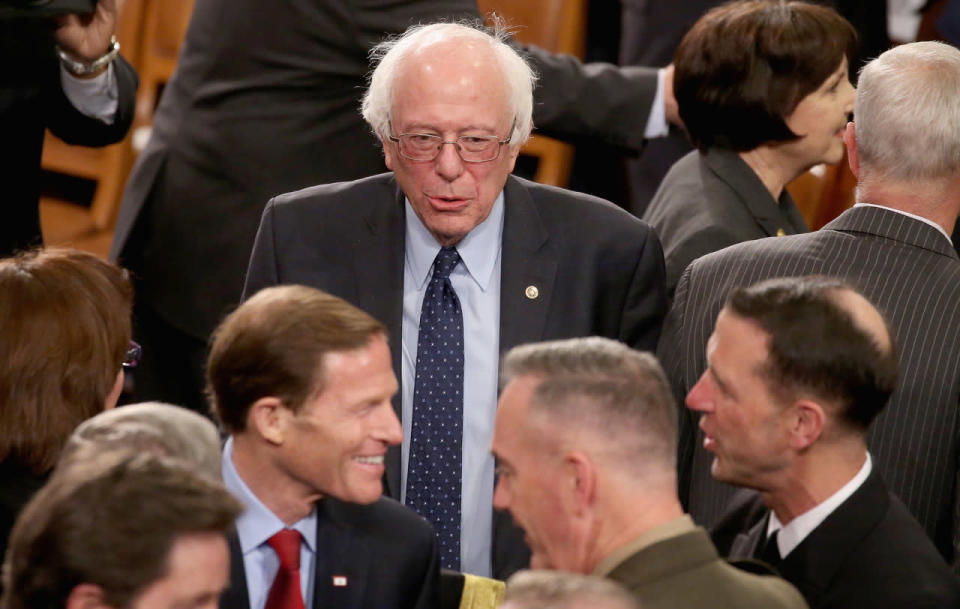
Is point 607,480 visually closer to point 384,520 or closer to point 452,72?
point 384,520

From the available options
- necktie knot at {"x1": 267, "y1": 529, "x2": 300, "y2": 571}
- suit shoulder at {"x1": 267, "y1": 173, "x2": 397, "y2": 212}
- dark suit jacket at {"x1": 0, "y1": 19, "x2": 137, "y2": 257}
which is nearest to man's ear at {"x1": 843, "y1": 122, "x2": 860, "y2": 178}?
suit shoulder at {"x1": 267, "y1": 173, "x2": 397, "y2": 212}

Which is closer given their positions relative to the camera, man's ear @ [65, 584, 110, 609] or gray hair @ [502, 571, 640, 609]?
gray hair @ [502, 571, 640, 609]

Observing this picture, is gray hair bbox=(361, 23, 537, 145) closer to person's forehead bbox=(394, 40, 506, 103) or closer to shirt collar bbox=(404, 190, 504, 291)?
person's forehead bbox=(394, 40, 506, 103)

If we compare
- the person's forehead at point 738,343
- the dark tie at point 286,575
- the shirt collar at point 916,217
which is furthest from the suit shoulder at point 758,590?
the shirt collar at point 916,217

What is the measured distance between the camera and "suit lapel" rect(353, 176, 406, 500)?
11.1ft

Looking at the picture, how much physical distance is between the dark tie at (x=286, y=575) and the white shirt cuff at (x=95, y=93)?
5.10ft

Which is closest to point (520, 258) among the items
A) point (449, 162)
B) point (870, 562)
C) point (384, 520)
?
point (449, 162)

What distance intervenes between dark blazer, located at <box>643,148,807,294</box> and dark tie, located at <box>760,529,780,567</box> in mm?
1201

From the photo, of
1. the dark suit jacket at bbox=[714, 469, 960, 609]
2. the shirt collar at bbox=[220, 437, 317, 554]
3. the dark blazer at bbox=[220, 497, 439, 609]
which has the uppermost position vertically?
the dark suit jacket at bbox=[714, 469, 960, 609]

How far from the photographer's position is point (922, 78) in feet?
10.6

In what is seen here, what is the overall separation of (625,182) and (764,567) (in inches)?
132

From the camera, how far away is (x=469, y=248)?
3.45 meters

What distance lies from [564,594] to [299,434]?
1073 millimetres

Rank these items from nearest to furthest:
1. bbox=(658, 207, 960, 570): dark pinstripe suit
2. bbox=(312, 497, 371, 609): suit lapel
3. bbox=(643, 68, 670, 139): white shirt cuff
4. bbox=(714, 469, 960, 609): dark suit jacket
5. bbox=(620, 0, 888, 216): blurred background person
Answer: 1. bbox=(714, 469, 960, 609): dark suit jacket
2. bbox=(312, 497, 371, 609): suit lapel
3. bbox=(658, 207, 960, 570): dark pinstripe suit
4. bbox=(643, 68, 670, 139): white shirt cuff
5. bbox=(620, 0, 888, 216): blurred background person
